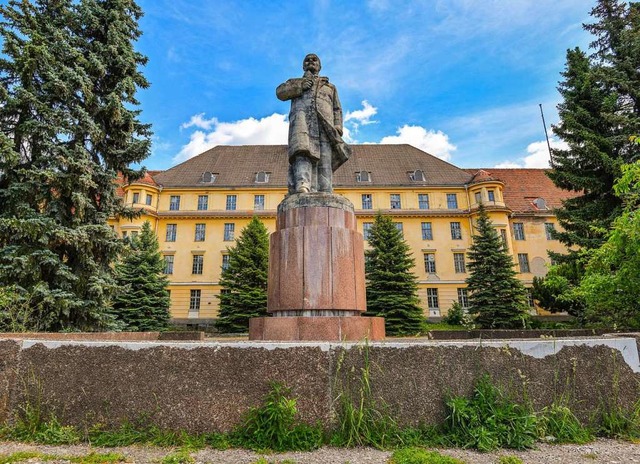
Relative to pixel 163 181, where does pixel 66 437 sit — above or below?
below

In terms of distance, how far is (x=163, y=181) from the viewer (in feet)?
122

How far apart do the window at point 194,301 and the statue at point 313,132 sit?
98.9 ft

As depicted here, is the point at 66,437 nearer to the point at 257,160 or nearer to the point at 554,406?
the point at 554,406

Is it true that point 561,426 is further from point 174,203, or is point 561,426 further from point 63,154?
point 174,203

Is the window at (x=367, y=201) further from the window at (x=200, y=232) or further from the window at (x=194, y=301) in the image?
the window at (x=194, y=301)

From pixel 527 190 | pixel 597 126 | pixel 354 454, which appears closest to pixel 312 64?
pixel 354 454

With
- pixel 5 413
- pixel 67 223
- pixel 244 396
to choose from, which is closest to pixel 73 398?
pixel 5 413

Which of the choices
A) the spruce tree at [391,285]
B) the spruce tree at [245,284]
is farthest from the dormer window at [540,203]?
the spruce tree at [245,284]

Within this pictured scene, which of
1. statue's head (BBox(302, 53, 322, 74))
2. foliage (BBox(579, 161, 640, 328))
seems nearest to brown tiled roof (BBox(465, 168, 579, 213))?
foliage (BBox(579, 161, 640, 328))

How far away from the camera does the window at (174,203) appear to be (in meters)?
36.2

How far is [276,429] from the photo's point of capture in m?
2.81

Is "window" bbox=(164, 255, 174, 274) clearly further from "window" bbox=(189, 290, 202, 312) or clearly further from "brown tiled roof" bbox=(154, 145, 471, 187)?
"brown tiled roof" bbox=(154, 145, 471, 187)

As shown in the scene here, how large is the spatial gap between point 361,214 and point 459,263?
36.1ft

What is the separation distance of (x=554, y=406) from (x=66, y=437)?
403 centimetres
